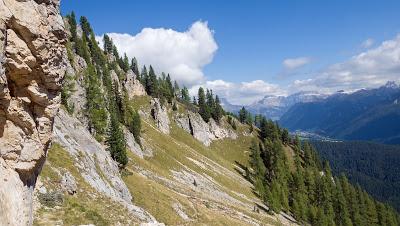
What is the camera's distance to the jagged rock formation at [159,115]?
153 metres

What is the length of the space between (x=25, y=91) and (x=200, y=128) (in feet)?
532

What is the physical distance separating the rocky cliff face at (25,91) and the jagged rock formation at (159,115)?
440 ft

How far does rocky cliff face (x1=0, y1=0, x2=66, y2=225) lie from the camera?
14.8 meters

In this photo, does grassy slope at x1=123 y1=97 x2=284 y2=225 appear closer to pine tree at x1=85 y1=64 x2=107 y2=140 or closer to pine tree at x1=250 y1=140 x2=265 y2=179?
pine tree at x1=250 y1=140 x2=265 y2=179

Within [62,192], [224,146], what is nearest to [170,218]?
[62,192]

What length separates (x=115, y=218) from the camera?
36.7 meters

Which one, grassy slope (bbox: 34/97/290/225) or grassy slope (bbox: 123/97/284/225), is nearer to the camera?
grassy slope (bbox: 34/97/290/225)

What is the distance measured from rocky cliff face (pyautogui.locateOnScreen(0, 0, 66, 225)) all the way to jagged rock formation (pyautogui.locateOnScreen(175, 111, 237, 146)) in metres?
152

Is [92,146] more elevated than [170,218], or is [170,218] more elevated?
[92,146]

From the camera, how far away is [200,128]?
178 meters

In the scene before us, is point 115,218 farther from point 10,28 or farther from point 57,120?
point 10,28

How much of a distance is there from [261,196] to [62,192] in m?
99.7

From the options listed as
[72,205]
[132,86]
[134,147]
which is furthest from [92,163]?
[132,86]

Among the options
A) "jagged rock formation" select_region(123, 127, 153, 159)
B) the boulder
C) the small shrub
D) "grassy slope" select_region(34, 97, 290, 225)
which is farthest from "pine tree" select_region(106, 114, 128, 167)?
the small shrub
